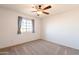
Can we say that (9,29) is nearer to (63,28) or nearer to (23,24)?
(23,24)

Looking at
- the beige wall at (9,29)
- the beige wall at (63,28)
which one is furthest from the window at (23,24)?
the beige wall at (63,28)

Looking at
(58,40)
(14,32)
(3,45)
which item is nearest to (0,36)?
(3,45)

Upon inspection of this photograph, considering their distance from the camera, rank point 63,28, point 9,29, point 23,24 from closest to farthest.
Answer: point 23,24 → point 9,29 → point 63,28

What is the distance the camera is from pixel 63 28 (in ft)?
11.5

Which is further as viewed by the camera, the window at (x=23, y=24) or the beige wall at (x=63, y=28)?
the window at (x=23, y=24)

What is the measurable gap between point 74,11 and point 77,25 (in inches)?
20.9

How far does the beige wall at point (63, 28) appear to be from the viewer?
304cm

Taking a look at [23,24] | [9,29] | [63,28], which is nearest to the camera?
[23,24]

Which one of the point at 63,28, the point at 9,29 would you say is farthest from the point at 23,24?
the point at 63,28

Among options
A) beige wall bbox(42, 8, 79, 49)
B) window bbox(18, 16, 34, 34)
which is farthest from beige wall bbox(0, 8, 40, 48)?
beige wall bbox(42, 8, 79, 49)

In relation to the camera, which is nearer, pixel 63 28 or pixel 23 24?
pixel 23 24

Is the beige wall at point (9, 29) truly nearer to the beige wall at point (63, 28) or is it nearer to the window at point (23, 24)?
the window at point (23, 24)

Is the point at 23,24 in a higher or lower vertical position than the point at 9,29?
higher
